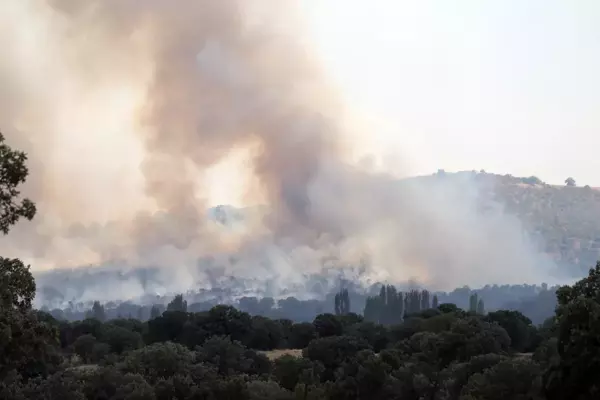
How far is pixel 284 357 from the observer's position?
101 metres

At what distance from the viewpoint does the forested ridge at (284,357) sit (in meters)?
34.2

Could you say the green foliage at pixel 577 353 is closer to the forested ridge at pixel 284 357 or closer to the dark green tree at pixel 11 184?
the forested ridge at pixel 284 357

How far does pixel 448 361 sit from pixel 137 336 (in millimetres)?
66890

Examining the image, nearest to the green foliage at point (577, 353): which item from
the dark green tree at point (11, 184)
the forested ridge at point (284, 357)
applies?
the forested ridge at point (284, 357)

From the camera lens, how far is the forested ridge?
1347 inches

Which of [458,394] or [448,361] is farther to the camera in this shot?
[448,361]

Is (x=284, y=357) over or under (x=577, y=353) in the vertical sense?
under

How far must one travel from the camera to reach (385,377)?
84375mm

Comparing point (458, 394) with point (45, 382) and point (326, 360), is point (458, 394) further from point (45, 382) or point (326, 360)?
→ point (45, 382)

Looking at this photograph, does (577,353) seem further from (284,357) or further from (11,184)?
(284,357)

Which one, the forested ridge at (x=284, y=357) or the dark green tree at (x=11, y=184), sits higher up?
the dark green tree at (x=11, y=184)

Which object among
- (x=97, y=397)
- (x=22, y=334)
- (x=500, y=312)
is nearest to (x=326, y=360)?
(x=97, y=397)

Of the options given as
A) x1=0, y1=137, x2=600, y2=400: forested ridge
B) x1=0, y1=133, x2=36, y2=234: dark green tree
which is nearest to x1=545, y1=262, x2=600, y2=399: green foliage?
x1=0, y1=137, x2=600, y2=400: forested ridge

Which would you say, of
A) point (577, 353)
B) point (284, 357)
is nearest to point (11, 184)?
point (577, 353)
